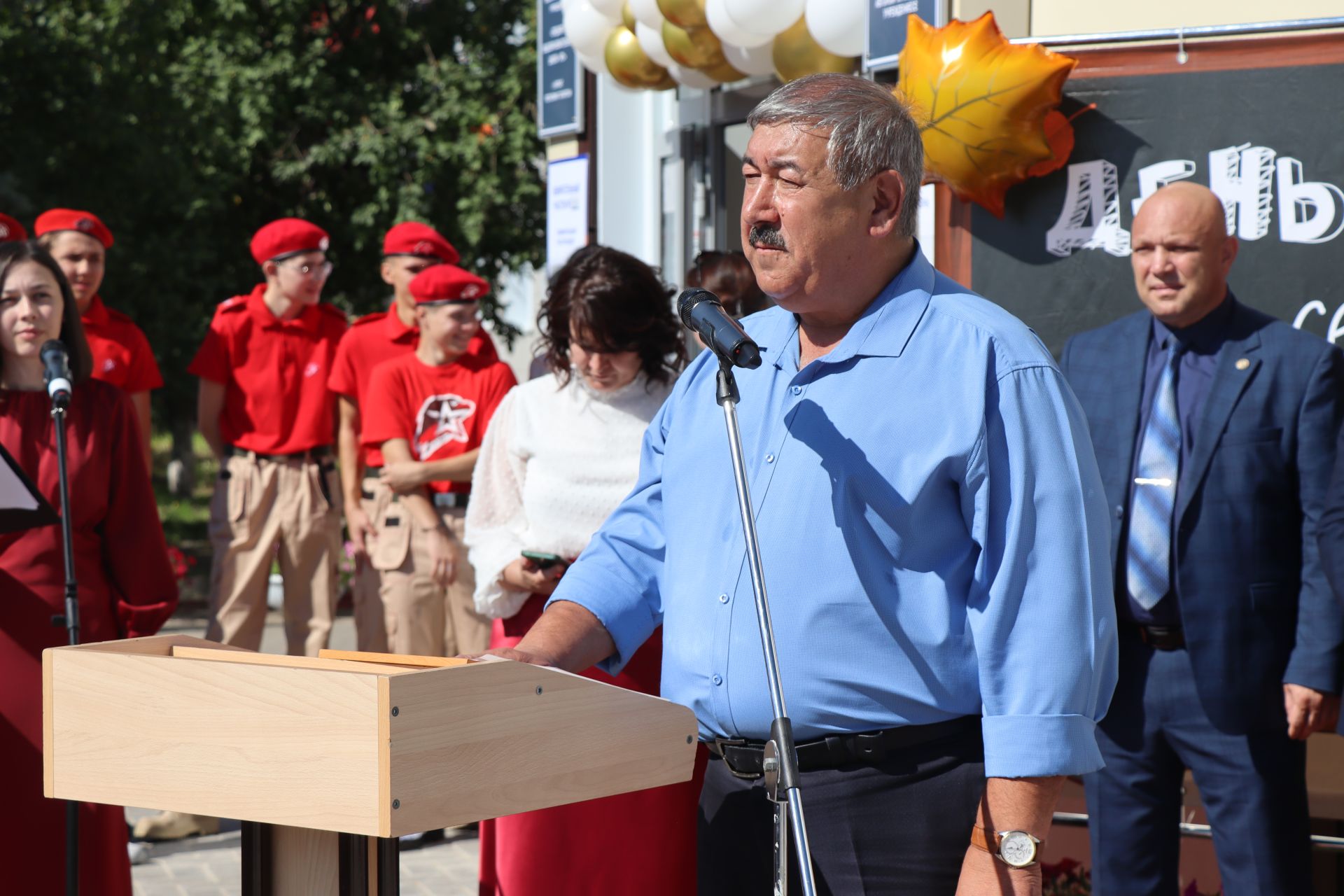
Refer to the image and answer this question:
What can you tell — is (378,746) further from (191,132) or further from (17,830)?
(191,132)

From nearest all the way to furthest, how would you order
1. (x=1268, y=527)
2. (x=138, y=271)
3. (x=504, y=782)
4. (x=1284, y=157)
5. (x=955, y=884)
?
(x=504, y=782) → (x=955, y=884) → (x=1268, y=527) → (x=1284, y=157) → (x=138, y=271)

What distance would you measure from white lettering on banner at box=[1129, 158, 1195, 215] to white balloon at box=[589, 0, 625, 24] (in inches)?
125

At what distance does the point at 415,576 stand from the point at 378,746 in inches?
188

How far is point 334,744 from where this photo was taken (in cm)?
197

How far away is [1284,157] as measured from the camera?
478 centimetres

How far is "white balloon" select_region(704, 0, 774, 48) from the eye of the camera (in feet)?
20.9

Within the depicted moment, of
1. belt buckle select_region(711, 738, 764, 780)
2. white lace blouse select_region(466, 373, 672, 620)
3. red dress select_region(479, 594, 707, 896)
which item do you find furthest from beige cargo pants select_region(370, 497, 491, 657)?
belt buckle select_region(711, 738, 764, 780)

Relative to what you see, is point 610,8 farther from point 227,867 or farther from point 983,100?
point 227,867

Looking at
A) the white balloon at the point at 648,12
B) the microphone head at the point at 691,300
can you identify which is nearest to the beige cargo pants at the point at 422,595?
the white balloon at the point at 648,12

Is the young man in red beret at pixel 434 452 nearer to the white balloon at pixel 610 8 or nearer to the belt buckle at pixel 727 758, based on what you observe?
the white balloon at pixel 610 8

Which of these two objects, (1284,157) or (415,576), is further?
(415,576)

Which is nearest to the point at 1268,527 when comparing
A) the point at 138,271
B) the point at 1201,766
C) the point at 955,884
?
the point at 1201,766

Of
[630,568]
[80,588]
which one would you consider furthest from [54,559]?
[630,568]

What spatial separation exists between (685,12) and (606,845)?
3901 millimetres
